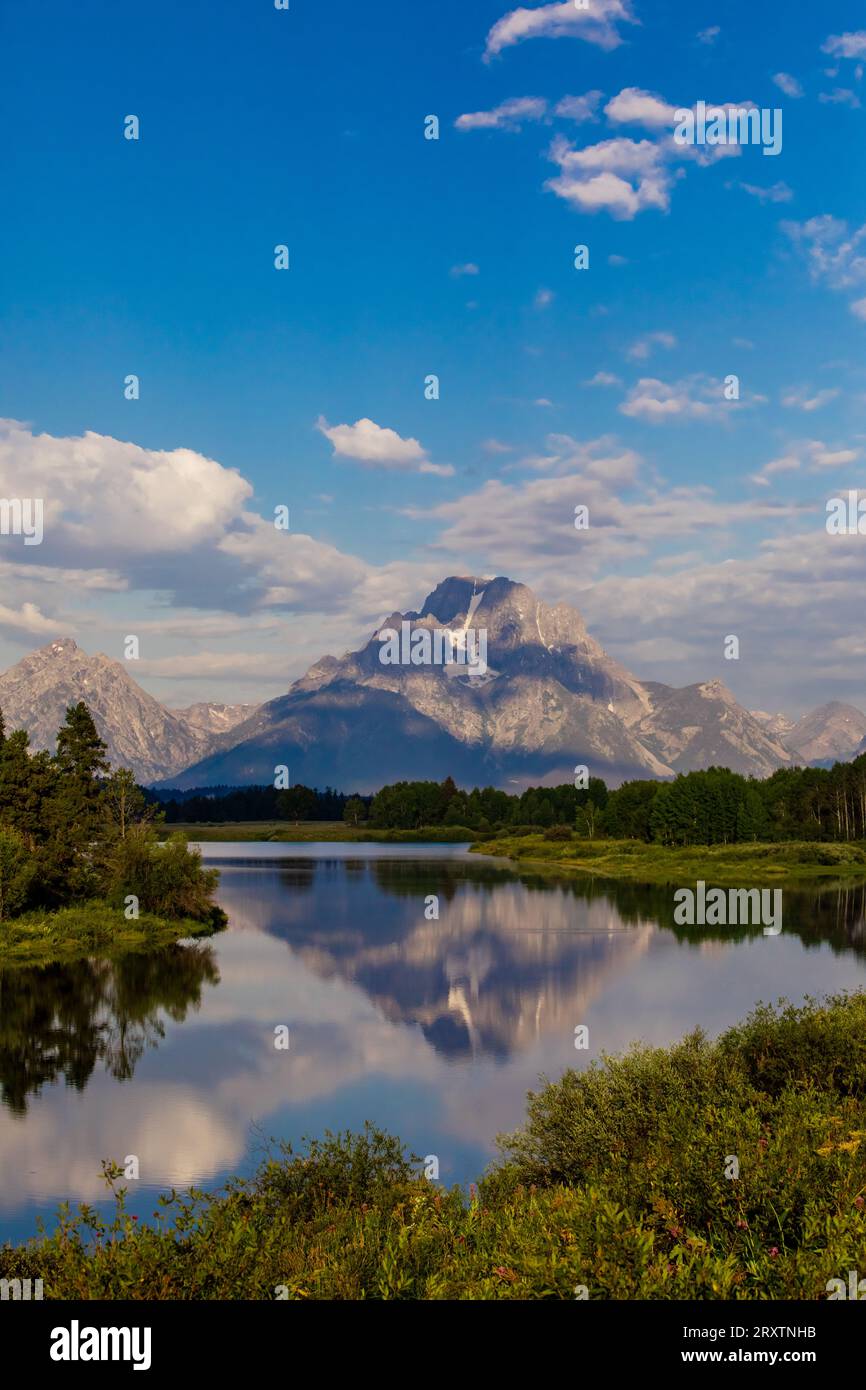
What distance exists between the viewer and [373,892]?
11244cm

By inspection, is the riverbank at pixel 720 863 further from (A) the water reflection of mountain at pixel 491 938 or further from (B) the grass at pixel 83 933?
(B) the grass at pixel 83 933

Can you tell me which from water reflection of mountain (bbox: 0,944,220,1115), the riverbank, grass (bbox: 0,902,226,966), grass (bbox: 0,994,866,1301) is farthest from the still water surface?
the riverbank

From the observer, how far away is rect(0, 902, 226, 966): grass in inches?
2477

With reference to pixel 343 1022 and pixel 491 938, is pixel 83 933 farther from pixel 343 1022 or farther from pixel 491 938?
pixel 491 938

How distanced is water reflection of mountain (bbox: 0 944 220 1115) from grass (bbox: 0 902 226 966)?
234cm

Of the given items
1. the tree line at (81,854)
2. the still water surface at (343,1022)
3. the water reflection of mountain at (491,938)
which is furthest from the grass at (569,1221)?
the tree line at (81,854)

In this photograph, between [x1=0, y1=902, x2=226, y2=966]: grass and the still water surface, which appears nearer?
the still water surface

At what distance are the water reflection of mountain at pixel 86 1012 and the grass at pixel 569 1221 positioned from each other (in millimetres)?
16427

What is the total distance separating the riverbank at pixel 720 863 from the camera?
420 ft

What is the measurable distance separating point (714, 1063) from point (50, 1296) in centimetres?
1785

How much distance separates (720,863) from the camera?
136500 mm

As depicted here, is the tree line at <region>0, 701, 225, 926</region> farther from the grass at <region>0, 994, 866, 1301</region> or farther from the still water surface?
the grass at <region>0, 994, 866, 1301</region>

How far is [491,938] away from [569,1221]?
62567 mm
